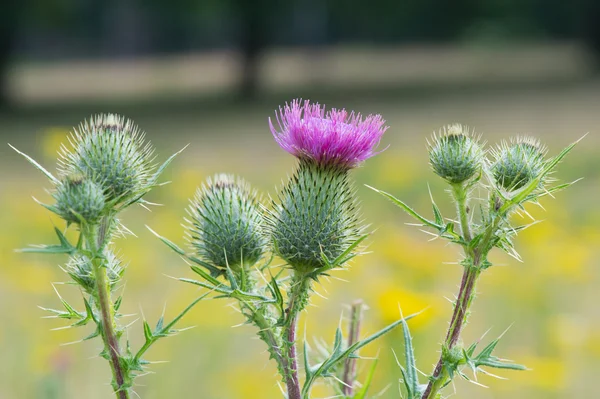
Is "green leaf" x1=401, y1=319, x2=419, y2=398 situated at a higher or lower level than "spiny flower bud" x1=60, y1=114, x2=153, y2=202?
lower

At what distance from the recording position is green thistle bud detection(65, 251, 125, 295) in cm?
187

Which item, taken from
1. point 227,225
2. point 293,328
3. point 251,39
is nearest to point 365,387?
point 293,328

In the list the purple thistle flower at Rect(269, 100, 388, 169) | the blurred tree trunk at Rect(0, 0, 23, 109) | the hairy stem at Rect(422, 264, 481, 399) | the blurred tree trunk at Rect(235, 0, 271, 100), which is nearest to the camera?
the hairy stem at Rect(422, 264, 481, 399)

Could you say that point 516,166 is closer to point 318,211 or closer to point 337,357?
point 318,211

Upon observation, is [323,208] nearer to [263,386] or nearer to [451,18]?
[263,386]

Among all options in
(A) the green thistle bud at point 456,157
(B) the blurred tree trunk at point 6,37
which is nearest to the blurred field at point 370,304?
(A) the green thistle bud at point 456,157

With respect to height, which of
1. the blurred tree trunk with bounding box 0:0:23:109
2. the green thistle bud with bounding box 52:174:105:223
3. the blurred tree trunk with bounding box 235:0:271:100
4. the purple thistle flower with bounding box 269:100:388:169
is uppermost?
the blurred tree trunk with bounding box 235:0:271:100

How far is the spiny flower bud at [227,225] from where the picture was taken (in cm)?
218

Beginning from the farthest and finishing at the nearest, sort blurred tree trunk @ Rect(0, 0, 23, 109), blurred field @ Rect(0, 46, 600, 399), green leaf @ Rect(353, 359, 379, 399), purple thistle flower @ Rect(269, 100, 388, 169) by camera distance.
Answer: blurred tree trunk @ Rect(0, 0, 23, 109) < blurred field @ Rect(0, 46, 600, 399) < purple thistle flower @ Rect(269, 100, 388, 169) < green leaf @ Rect(353, 359, 379, 399)

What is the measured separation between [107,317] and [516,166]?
1078mm

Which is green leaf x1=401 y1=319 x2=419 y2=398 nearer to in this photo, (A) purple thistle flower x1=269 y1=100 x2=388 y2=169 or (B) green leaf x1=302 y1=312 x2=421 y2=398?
(B) green leaf x1=302 y1=312 x2=421 y2=398

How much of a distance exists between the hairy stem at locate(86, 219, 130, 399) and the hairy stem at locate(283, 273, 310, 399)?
1.15 feet

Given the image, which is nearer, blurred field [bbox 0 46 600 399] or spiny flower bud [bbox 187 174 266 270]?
spiny flower bud [bbox 187 174 266 270]

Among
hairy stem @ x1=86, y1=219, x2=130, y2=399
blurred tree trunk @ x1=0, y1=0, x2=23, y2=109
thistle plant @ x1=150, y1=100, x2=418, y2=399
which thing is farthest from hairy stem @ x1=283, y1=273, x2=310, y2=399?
blurred tree trunk @ x1=0, y1=0, x2=23, y2=109
